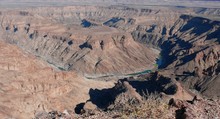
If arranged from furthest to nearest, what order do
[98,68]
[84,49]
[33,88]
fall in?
[84,49], [98,68], [33,88]

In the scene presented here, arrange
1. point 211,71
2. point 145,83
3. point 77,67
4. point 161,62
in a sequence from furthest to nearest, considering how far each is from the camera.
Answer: point 161,62 < point 77,67 < point 211,71 < point 145,83

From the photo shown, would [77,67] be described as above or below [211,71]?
below

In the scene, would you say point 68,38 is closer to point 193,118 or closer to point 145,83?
point 145,83

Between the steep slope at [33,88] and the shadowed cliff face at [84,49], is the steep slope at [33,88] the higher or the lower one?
the higher one

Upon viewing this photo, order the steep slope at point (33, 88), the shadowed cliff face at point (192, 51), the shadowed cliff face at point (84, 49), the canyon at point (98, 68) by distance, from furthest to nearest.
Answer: the shadowed cliff face at point (84, 49) < the shadowed cliff face at point (192, 51) < the canyon at point (98, 68) < the steep slope at point (33, 88)

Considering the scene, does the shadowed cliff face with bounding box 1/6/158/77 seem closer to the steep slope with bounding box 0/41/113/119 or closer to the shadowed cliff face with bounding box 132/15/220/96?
the shadowed cliff face with bounding box 132/15/220/96

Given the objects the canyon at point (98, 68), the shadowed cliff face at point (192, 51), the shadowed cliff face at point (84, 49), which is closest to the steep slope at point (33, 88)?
the canyon at point (98, 68)

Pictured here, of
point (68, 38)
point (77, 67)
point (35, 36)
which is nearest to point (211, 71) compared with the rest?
point (77, 67)

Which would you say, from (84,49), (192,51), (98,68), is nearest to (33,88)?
(98,68)

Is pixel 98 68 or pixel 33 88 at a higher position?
pixel 33 88

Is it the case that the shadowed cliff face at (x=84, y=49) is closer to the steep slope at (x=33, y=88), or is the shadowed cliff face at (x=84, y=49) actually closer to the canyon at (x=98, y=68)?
the canyon at (x=98, y=68)

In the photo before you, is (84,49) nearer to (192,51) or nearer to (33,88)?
(192,51)
